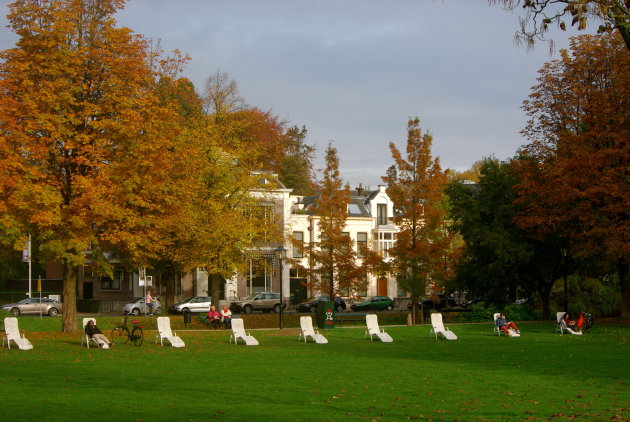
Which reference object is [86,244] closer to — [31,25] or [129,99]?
[129,99]

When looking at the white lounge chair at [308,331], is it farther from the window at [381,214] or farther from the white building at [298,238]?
the window at [381,214]

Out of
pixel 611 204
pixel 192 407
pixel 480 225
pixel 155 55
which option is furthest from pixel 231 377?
pixel 480 225

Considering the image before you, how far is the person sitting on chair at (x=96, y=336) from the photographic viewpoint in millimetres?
25297

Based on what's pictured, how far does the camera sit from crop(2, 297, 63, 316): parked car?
168 feet

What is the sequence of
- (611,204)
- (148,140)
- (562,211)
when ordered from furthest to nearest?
(562,211) < (611,204) < (148,140)

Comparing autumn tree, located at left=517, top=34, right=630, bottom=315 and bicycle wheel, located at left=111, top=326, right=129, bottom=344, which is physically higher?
autumn tree, located at left=517, top=34, right=630, bottom=315

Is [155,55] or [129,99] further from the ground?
[155,55]

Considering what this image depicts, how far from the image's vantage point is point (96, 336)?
25422 mm

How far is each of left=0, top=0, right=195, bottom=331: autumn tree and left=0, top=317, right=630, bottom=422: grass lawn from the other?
14.8ft

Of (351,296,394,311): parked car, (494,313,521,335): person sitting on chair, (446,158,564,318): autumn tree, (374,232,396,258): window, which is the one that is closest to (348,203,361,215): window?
(374,232,396,258): window

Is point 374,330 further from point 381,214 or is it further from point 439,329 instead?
point 381,214

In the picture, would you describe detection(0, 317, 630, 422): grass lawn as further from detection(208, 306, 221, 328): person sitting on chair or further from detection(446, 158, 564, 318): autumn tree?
detection(446, 158, 564, 318): autumn tree

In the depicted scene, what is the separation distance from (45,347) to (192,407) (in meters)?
14.4

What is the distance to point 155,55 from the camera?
106 feet
